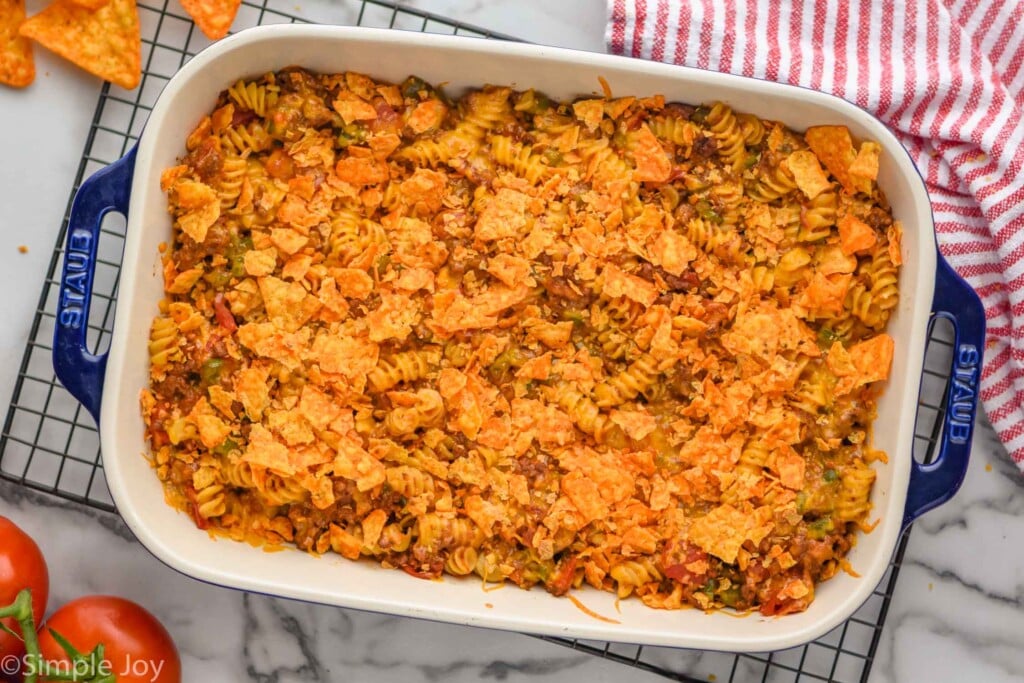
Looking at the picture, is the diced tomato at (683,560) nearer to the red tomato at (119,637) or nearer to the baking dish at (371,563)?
the baking dish at (371,563)

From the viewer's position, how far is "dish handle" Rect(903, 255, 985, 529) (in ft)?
8.41

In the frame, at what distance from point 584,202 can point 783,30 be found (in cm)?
81

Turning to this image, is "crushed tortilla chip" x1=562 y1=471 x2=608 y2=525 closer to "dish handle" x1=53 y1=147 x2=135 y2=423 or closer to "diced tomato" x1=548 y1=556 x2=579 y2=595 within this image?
"diced tomato" x1=548 y1=556 x2=579 y2=595

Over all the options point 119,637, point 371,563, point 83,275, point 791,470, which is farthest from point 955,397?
point 119,637

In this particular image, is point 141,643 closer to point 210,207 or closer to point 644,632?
point 210,207

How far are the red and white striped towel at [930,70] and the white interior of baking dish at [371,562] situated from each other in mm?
291

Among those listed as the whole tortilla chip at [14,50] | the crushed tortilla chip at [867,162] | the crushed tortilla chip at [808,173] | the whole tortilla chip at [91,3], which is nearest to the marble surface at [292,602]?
the whole tortilla chip at [14,50]

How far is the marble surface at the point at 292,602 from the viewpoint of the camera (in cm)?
302

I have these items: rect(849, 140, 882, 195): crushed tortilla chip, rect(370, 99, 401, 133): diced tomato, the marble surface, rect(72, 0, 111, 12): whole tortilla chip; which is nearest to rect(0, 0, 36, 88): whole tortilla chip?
the marble surface

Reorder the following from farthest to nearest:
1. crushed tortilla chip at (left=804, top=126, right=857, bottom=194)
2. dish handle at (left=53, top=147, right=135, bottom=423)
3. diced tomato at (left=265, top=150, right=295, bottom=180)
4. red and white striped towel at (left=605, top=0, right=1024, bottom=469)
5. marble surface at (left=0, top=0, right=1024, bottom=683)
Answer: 1. marble surface at (left=0, top=0, right=1024, bottom=683)
2. red and white striped towel at (left=605, top=0, right=1024, bottom=469)
3. diced tomato at (left=265, top=150, right=295, bottom=180)
4. crushed tortilla chip at (left=804, top=126, right=857, bottom=194)
5. dish handle at (left=53, top=147, right=135, bottom=423)

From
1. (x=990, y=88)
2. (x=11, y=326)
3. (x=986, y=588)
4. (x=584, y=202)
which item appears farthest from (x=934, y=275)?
(x=11, y=326)

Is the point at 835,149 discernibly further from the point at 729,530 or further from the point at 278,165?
the point at 278,165

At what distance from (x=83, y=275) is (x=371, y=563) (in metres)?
Result: 1.06

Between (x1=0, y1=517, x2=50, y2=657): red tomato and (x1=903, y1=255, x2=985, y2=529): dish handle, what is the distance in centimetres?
242
